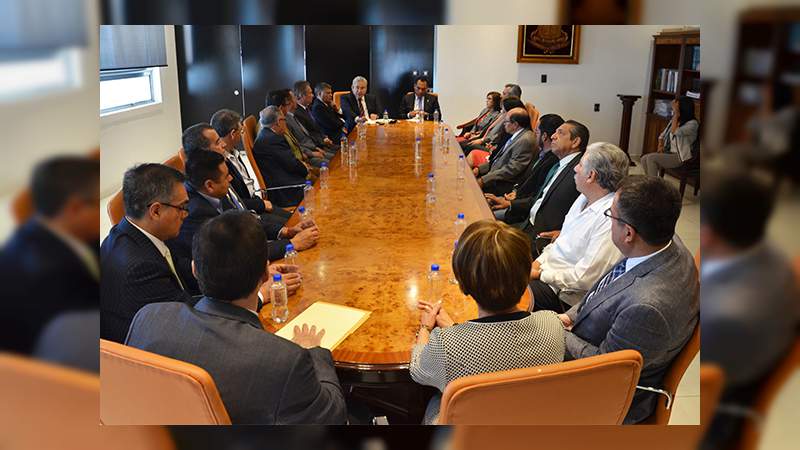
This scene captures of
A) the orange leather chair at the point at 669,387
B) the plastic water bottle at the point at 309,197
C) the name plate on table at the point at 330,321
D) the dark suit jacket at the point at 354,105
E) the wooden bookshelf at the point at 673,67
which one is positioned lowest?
the orange leather chair at the point at 669,387

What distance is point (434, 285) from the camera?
148cm

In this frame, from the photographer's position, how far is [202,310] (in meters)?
1.09

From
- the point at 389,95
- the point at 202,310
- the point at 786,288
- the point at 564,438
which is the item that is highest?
the point at 389,95

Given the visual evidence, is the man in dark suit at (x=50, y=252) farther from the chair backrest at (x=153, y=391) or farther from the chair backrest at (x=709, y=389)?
the chair backrest at (x=709, y=389)

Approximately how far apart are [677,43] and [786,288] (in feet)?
1.73

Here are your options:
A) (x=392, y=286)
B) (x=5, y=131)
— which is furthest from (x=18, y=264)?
(x=392, y=286)

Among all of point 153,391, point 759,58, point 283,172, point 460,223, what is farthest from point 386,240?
point 283,172

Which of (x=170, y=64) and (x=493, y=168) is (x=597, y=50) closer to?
(x=493, y=168)

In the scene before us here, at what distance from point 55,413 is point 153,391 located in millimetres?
235

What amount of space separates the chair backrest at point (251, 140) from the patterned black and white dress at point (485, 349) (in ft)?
3.94

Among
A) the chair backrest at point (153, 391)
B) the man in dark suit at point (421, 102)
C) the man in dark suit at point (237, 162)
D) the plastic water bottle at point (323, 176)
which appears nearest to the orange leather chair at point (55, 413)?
the chair backrest at point (153, 391)

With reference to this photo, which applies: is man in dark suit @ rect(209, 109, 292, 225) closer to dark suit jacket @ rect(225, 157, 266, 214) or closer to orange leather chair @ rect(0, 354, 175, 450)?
dark suit jacket @ rect(225, 157, 266, 214)

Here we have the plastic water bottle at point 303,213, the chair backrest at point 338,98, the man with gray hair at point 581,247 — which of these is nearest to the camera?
the man with gray hair at point 581,247

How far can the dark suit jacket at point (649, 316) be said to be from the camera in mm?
1180
